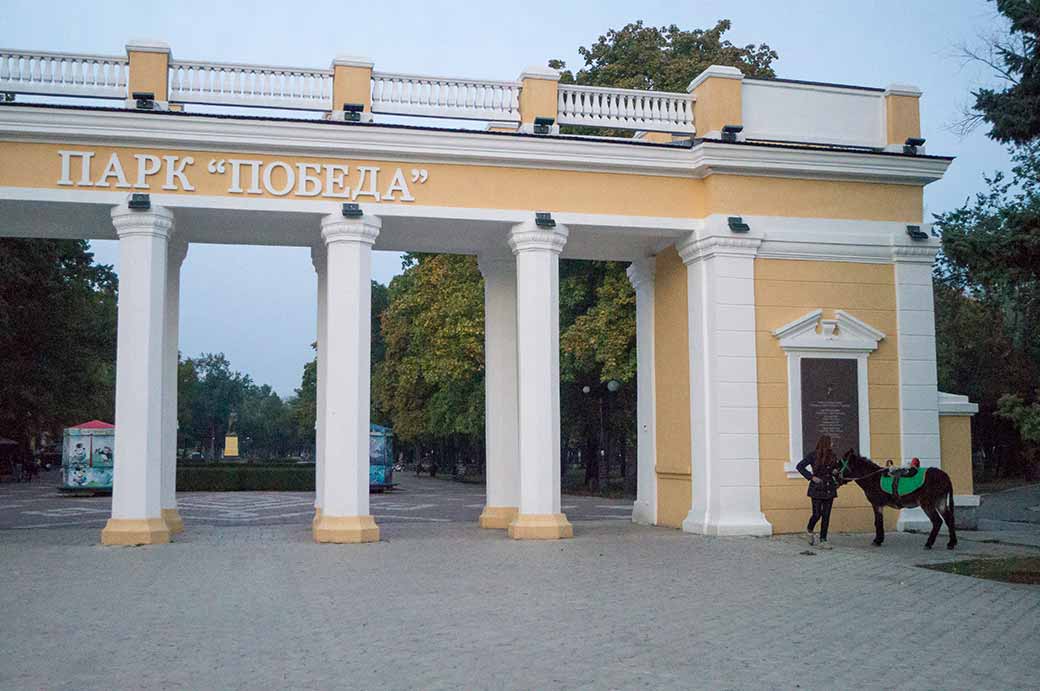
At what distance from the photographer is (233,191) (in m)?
16.4

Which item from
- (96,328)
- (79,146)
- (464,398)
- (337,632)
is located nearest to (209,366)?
(96,328)

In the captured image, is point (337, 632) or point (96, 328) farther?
point (96, 328)

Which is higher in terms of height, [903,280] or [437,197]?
[437,197]

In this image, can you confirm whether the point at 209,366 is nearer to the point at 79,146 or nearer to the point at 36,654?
the point at 79,146

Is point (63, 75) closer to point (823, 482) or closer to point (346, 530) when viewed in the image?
point (346, 530)

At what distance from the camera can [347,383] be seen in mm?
16375

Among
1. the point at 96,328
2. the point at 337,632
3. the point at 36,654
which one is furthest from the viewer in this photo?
the point at 96,328

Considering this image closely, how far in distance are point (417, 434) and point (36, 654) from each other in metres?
43.8

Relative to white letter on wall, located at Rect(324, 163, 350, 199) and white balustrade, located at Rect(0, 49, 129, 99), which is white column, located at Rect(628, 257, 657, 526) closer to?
white letter on wall, located at Rect(324, 163, 350, 199)

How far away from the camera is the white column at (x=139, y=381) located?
618 inches

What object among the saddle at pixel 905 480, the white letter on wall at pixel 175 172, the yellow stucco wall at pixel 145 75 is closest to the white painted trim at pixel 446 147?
the white letter on wall at pixel 175 172

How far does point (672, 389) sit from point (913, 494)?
17.6ft

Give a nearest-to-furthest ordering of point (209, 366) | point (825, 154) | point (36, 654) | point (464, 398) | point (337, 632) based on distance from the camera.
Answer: point (36, 654), point (337, 632), point (825, 154), point (464, 398), point (209, 366)

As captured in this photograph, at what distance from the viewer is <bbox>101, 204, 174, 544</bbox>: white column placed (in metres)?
15.7
